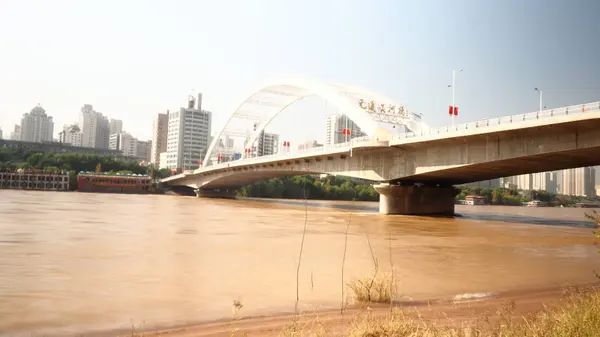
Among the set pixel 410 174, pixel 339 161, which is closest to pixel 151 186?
pixel 339 161

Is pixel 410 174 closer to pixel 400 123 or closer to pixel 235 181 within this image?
pixel 400 123

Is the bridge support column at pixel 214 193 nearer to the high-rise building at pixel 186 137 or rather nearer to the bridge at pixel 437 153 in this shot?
the bridge at pixel 437 153

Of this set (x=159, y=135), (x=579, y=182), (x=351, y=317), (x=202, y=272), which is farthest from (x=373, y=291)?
(x=159, y=135)

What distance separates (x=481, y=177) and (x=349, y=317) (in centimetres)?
3522

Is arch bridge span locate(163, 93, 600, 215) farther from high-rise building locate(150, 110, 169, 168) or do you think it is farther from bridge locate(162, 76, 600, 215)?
high-rise building locate(150, 110, 169, 168)

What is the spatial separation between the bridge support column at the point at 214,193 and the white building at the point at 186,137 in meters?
71.3


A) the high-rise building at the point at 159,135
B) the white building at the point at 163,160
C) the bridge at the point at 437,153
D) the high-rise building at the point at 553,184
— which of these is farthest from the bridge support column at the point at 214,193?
the high-rise building at the point at 553,184

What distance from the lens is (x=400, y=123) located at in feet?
143

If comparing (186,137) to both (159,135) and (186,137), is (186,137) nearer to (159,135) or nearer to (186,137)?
(186,137)

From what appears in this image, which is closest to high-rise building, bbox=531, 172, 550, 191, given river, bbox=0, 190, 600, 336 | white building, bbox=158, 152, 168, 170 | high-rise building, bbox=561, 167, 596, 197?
high-rise building, bbox=561, 167, 596, 197

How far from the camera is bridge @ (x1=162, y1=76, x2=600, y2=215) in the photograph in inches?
949

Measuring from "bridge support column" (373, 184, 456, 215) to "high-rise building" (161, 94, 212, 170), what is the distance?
390 ft

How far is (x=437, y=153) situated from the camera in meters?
32.4

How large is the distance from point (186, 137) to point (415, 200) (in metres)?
127
